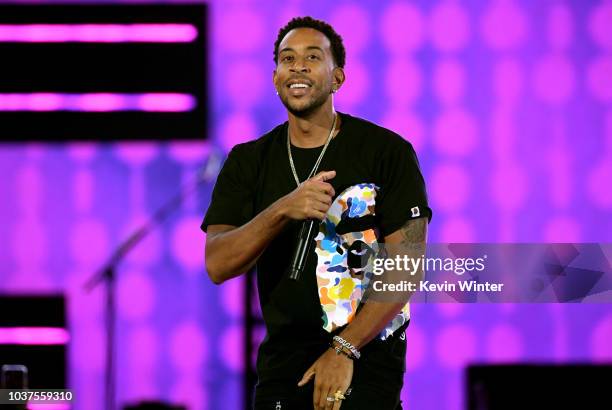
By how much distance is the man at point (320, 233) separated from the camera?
2.14 m

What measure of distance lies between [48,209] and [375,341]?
2.42 meters

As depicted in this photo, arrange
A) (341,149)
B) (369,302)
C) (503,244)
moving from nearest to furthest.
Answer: (369,302) → (341,149) → (503,244)

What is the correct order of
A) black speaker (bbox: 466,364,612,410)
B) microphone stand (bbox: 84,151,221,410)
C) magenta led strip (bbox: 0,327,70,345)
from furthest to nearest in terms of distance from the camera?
1. magenta led strip (bbox: 0,327,70,345)
2. microphone stand (bbox: 84,151,221,410)
3. black speaker (bbox: 466,364,612,410)

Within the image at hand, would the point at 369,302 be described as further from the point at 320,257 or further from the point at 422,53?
the point at 422,53

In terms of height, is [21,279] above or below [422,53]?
below

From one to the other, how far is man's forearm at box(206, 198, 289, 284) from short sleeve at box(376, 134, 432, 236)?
9.3 inches

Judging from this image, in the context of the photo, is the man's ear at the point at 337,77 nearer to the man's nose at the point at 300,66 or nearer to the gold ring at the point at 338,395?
the man's nose at the point at 300,66

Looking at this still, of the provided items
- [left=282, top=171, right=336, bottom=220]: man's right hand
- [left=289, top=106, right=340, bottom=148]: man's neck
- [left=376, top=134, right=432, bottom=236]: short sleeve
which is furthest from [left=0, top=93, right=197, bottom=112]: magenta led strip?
[left=282, top=171, right=336, bottom=220]: man's right hand

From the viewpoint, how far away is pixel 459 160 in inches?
165

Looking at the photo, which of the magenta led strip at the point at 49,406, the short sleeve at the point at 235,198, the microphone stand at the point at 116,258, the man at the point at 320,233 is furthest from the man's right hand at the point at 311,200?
the magenta led strip at the point at 49,406

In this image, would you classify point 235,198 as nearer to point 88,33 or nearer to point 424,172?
point 424,172

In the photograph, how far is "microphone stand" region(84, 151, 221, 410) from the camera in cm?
406

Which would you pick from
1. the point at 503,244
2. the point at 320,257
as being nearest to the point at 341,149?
the point at 320,257

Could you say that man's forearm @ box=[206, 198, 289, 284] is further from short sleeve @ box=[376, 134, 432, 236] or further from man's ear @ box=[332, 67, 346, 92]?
man's ear @ box=[332, 67, 346, 92]
